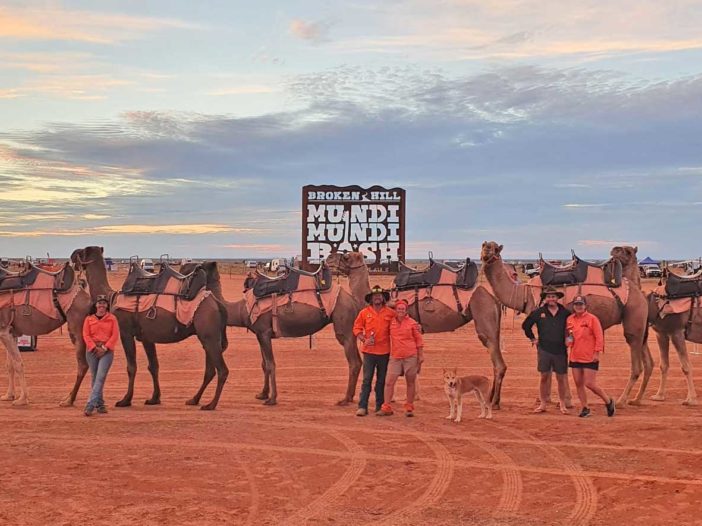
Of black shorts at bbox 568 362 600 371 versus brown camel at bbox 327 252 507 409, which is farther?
brown camel at bbox 327 252 507 409

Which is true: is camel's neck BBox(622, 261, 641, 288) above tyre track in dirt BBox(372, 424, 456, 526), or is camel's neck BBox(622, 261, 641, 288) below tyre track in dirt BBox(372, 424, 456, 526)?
above

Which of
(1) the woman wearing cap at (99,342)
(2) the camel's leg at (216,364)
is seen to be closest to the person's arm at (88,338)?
(1) the woman wearing cap at (99,342)

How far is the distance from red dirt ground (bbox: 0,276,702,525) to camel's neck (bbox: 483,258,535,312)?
5.55ft

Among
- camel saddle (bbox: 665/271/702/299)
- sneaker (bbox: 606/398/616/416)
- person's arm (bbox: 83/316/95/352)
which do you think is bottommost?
sneaker (bbox: 606/398/616/416)

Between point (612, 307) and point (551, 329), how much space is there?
147 centimetres

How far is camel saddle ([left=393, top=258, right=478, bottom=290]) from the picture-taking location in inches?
509

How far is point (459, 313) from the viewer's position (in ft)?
42.2

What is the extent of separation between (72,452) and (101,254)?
15.4ft

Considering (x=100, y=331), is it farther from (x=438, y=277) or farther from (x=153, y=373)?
(x=438, y=277)

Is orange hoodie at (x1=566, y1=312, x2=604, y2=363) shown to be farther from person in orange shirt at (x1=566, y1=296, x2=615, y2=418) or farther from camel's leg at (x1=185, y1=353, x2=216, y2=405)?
camel's leg at (x1=185, y1=353, x2=216, y2=405)

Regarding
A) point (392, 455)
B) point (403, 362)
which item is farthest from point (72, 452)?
point (403, 362)

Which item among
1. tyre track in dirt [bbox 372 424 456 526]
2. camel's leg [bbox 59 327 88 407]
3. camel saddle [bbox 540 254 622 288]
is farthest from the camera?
camel saddle [bbox 540 254 622 288]

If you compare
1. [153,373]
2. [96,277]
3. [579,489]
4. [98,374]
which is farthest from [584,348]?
[96,277]

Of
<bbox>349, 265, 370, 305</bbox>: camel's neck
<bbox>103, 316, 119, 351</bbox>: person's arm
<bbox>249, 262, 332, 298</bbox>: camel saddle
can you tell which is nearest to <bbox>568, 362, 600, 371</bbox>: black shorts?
<bbox>349, 265, 370, 305</bbox>: camel's neck
